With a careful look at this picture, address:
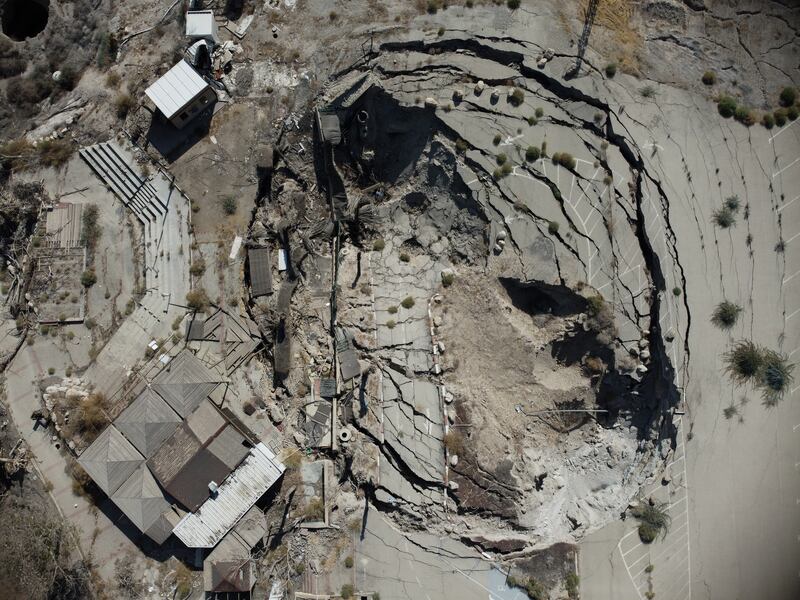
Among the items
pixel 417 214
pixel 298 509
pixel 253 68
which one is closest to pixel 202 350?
pixel 298 509

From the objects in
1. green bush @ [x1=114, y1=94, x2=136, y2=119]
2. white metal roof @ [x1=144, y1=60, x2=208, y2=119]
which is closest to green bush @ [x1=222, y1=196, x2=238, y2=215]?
white metal roof @ [x1=144, y1=60, x2=208, y2=119]

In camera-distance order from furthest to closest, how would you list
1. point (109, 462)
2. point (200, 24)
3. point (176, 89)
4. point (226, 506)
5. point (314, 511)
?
point (200, 24) → point (176, 89) → point (314, 511) → point (109, 462) → point (226, 506)

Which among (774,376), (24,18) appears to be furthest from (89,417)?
(774,376)

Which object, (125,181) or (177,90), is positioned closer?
(177,90)

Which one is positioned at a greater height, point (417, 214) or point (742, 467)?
point (417, 214)

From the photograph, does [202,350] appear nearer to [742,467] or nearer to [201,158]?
[201,158]

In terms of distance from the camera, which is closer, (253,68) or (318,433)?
(318,433)

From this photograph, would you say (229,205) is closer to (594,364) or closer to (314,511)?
(314,511)
